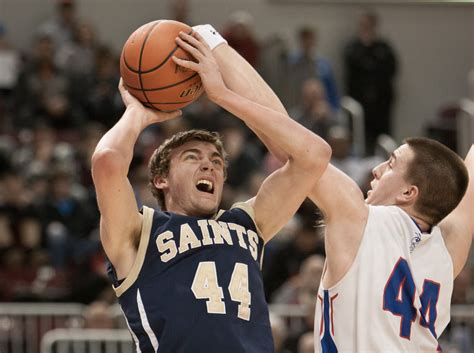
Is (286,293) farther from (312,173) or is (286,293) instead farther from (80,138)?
(312,173)

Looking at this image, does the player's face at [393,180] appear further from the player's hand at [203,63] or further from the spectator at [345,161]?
the spectator at [345,161]

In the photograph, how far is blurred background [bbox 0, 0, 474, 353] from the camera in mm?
11016

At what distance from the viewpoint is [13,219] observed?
1289 centimetres

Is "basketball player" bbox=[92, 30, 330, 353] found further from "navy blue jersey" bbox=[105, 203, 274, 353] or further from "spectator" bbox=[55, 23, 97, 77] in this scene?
"spectator" bbox=[55, 23, 97, 77]

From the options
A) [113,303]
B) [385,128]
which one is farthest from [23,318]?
[385,128]

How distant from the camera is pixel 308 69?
1644 cm

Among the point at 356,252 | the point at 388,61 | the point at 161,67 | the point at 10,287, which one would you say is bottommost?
the point at 10,287

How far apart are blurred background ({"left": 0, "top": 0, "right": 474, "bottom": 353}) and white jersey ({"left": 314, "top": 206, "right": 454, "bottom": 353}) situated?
13.9 feet

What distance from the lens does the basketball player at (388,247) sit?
195 inches

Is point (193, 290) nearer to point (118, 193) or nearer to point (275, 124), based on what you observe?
point (118, 193)

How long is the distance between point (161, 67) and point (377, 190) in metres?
1.23

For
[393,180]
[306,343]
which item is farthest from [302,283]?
[393,180]

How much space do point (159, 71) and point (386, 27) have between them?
1332 centimetres

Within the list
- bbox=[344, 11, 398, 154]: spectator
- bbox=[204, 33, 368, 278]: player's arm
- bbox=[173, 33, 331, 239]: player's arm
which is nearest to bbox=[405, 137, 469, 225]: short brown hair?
bbox=[204, 33, 368, 278]: player's arm
